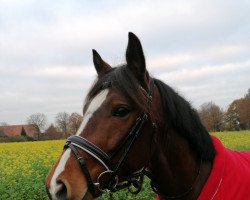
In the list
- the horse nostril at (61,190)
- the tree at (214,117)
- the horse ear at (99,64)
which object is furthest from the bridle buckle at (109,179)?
the tree at (214,117)

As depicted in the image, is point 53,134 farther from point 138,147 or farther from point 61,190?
point 61,190

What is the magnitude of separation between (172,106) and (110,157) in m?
0.67

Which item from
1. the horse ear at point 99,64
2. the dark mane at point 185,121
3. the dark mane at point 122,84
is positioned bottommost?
the dark mane at point 185,121

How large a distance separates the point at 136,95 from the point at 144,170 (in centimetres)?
55

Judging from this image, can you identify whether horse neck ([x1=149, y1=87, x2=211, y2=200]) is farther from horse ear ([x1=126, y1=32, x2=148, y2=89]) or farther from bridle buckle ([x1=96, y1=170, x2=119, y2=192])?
bridle buckle ([x1=96, y1=170, x2=119, y2=192])

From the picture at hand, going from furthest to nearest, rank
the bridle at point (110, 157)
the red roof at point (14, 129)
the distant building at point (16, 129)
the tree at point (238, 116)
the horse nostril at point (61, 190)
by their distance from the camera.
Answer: the red roof at point (14, 129) → the distant building at point (16, 129) → the tree at point (238, 116) → the bridle at point (110, 157) → the horse nostril at point (61, 190)

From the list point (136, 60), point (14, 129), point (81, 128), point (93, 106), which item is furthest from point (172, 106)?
point (14, 129)

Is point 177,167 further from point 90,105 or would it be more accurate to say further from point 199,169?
point 90,105

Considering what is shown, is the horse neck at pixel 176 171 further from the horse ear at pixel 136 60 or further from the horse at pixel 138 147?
the horse ear at pixel 136 60

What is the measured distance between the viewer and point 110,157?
235cm

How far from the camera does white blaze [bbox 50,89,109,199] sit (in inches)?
83.4

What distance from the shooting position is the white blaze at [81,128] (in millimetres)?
2117

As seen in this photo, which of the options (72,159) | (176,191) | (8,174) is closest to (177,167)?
(176,191)

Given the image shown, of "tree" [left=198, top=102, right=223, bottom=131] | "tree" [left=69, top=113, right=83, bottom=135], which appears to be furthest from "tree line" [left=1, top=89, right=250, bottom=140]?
"tree" [left=69, top=113, right=83, bottom=135]
